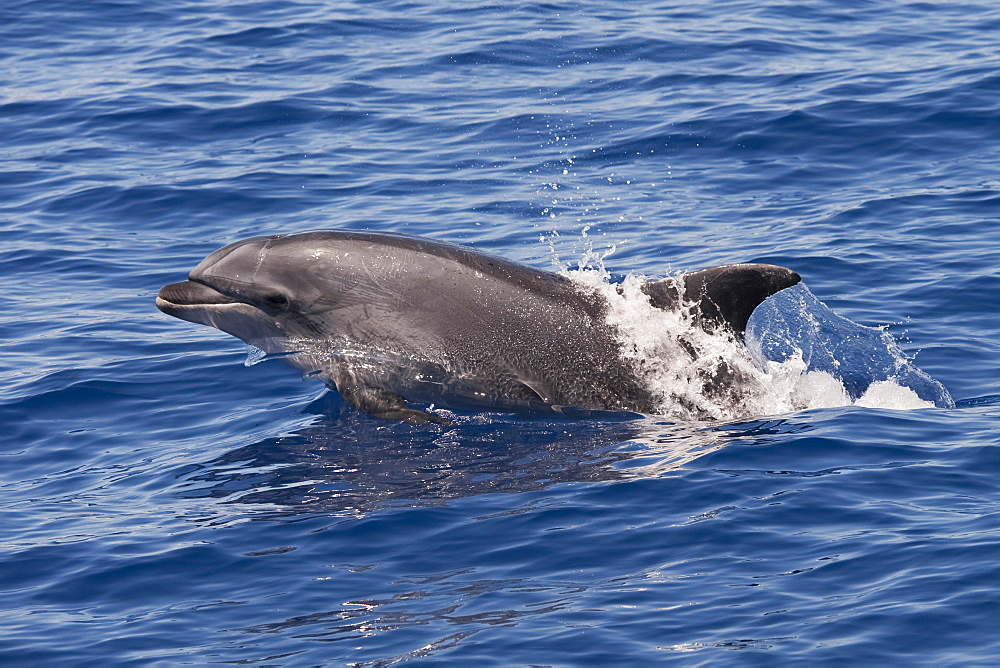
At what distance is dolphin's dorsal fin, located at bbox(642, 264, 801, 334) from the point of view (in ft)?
34.7

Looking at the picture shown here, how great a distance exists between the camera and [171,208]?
17656 millimetres

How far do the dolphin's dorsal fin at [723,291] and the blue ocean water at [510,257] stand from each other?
843mm

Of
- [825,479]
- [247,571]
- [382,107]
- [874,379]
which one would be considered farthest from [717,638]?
[382,107]

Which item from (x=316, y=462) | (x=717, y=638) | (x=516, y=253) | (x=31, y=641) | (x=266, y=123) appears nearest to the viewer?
(x=717, y=638)

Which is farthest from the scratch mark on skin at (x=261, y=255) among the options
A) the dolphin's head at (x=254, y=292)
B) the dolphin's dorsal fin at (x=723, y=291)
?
the dolphin's dorsal fin at (x=723, y=291)

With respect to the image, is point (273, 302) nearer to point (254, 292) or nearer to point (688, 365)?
point (254, 292)

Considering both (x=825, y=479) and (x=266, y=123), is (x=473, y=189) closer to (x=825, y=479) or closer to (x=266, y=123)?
(x=266, y=123)

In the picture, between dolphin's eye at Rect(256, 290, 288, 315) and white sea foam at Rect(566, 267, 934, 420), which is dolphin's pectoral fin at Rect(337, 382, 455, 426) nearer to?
dolphin's eye at Rect(256, 290, 288, 315)

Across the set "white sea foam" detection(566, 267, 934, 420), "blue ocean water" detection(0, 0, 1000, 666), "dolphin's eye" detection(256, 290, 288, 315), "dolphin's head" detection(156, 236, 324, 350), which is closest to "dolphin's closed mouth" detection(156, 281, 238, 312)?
"dolphin's head" detection(156, 236, 324, 350)

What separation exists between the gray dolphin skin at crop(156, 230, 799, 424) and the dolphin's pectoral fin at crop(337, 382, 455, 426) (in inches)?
0.4

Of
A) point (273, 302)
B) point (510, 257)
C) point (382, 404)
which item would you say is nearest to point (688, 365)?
point (382, 404)

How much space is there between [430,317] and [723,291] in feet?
7.60

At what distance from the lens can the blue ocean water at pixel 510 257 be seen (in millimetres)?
8031

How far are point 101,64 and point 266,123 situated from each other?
4603 mm
